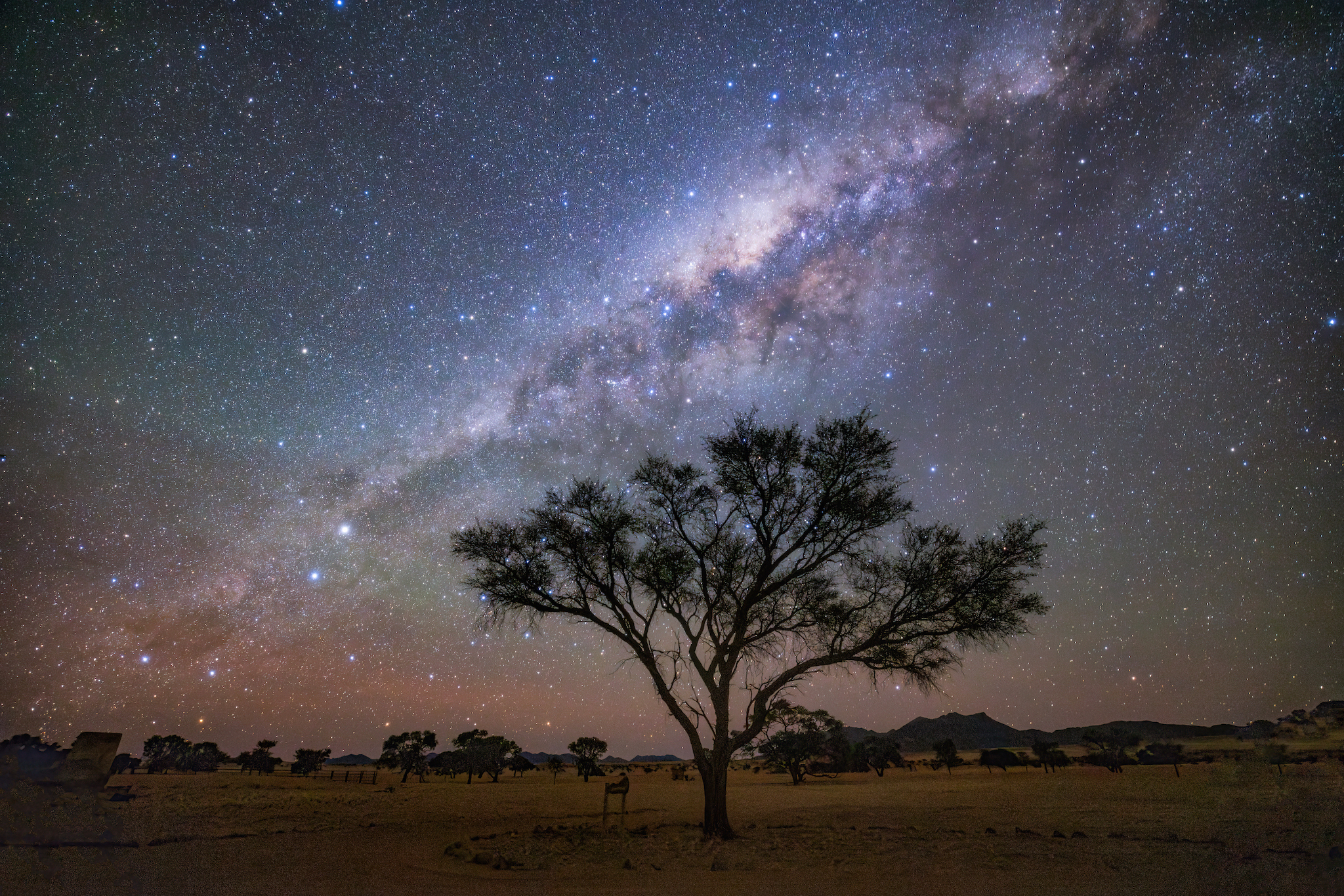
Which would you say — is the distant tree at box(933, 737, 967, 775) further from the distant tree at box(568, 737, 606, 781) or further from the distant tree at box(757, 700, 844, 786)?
the distant tree at box(568, 737, 606, 781)

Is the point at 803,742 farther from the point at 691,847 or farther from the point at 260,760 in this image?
the point at 260,760

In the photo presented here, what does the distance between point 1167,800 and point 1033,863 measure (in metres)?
23.4

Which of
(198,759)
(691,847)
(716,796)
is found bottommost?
(198,759)

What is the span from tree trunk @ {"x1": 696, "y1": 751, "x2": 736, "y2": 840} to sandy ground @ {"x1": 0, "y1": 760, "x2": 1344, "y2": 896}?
686 mm

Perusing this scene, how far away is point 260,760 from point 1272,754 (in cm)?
12177

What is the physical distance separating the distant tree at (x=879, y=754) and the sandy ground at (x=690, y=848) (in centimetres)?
4496

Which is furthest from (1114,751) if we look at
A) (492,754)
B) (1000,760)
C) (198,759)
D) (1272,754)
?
(198,759)

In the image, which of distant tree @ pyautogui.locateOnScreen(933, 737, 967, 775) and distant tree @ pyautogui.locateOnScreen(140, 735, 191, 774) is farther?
distant tree @ pyautogui.locateOnScreen(140, 735, 191, 774)

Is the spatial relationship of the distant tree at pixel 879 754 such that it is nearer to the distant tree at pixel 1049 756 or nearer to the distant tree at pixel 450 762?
the distant tree at pixel 1049 756

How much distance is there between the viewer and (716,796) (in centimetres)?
1844

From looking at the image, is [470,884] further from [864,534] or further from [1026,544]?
[1026,544]

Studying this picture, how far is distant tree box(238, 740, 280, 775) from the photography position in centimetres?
8688

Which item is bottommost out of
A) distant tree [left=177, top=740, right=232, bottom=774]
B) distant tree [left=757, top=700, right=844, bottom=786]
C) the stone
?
distant tree [left=177, top=740, right=232, bottom=774]

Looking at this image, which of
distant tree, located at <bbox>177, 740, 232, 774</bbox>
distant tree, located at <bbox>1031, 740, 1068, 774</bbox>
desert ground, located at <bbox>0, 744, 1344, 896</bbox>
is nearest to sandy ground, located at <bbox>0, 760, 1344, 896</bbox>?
desert ground, located at <bbox>0, 744, 1344, 896</bbox>
